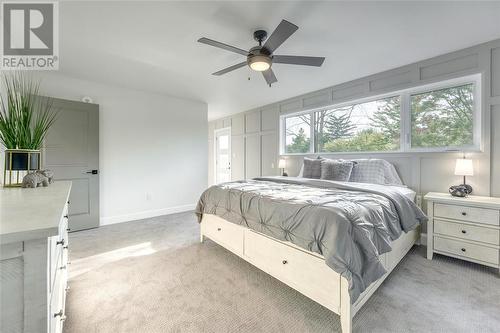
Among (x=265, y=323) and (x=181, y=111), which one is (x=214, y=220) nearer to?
(x=265, y=323)

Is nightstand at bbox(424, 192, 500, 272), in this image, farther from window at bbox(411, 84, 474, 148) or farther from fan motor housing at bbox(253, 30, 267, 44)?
fan motor housing at bbox(253, 30, 267, 44)

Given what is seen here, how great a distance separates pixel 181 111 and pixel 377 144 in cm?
376

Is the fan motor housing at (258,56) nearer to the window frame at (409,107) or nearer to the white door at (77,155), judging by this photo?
the window frame at (409,107)

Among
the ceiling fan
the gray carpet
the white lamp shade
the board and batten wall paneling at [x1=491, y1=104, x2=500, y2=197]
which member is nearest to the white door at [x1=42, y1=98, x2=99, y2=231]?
the gray carpet

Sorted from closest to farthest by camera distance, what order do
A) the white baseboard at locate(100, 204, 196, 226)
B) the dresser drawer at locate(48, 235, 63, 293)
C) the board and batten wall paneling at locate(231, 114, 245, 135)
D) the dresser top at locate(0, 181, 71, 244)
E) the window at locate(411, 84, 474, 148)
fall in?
1. the dresser top at locate(0, 181, 71, 244)
2. the dresser drawer at locate(48, 235, 63, 293)
3. the window at locate(411, 84, 474, 148)
4. the white baseboard at locate(100, 204, 196, 226)
5. the board and batten wall paneling at locate(231, 114, 245, 135)

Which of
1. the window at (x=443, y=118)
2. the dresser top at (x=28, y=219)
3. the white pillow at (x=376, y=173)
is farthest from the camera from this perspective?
the white pillow at (x=376, y=173)

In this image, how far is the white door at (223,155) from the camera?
256 inches

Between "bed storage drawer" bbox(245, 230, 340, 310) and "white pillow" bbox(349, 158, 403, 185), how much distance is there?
1.88m

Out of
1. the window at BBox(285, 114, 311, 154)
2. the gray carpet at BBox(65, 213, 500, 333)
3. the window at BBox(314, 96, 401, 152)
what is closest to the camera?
the gray carpet at BBox(65, 213, 500, 333)

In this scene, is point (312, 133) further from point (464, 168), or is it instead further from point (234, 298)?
point (234, 298)

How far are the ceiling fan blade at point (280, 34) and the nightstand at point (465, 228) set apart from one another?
7.56ft

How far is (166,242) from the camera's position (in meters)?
2.91

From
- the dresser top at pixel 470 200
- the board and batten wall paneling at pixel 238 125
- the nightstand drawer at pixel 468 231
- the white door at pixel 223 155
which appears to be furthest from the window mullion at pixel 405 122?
the white door at pixel 223 155

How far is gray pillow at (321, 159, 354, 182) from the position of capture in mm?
3096
